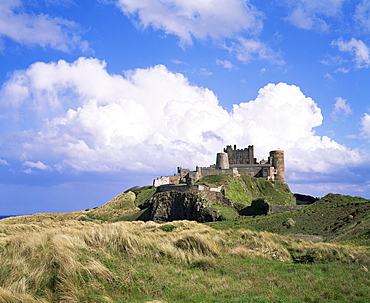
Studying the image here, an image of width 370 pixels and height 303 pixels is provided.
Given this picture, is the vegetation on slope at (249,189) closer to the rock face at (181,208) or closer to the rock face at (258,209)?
the rock face at (258,209)

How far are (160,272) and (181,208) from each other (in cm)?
4410

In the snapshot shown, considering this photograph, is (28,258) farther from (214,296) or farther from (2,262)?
(214,296)

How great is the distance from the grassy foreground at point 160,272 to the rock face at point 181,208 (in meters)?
31.6

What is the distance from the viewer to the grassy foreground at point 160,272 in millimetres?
9453

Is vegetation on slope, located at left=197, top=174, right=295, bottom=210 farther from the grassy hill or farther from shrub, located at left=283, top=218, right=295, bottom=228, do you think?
the grassy hill

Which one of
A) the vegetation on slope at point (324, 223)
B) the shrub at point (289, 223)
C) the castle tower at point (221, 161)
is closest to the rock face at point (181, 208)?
the vegetation on slope at point (324, 223)

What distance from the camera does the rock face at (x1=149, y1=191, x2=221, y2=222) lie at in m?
49.0

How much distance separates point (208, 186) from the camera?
6112cm

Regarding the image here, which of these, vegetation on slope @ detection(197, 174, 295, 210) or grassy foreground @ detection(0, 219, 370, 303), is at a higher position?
vegetation on slope @ detection(197, 174, 295, 210)

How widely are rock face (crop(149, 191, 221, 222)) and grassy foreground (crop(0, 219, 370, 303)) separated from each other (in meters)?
31.6

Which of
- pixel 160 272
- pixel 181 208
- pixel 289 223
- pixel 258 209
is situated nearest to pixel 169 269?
pixel 160 272

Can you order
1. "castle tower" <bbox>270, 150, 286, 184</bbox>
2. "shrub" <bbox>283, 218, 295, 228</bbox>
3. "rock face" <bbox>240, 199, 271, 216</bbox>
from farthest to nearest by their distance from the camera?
1. "castle tower" <bbox>270, 150, 286, 184</bbox>
2. "rock face" <bbox>240, 199, 271, 216</bbox>
3. "shrub" <bbox>283, 218, 295, 228</bbox>

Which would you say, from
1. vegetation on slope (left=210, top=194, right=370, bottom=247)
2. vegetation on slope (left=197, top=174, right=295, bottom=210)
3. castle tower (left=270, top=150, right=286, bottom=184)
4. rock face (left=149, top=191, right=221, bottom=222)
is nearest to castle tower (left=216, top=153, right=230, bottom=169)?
vegetation on slope (left=197, top=174, right=295, bottom=210)

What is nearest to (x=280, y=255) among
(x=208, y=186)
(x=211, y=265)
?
(x=211, y=265)
